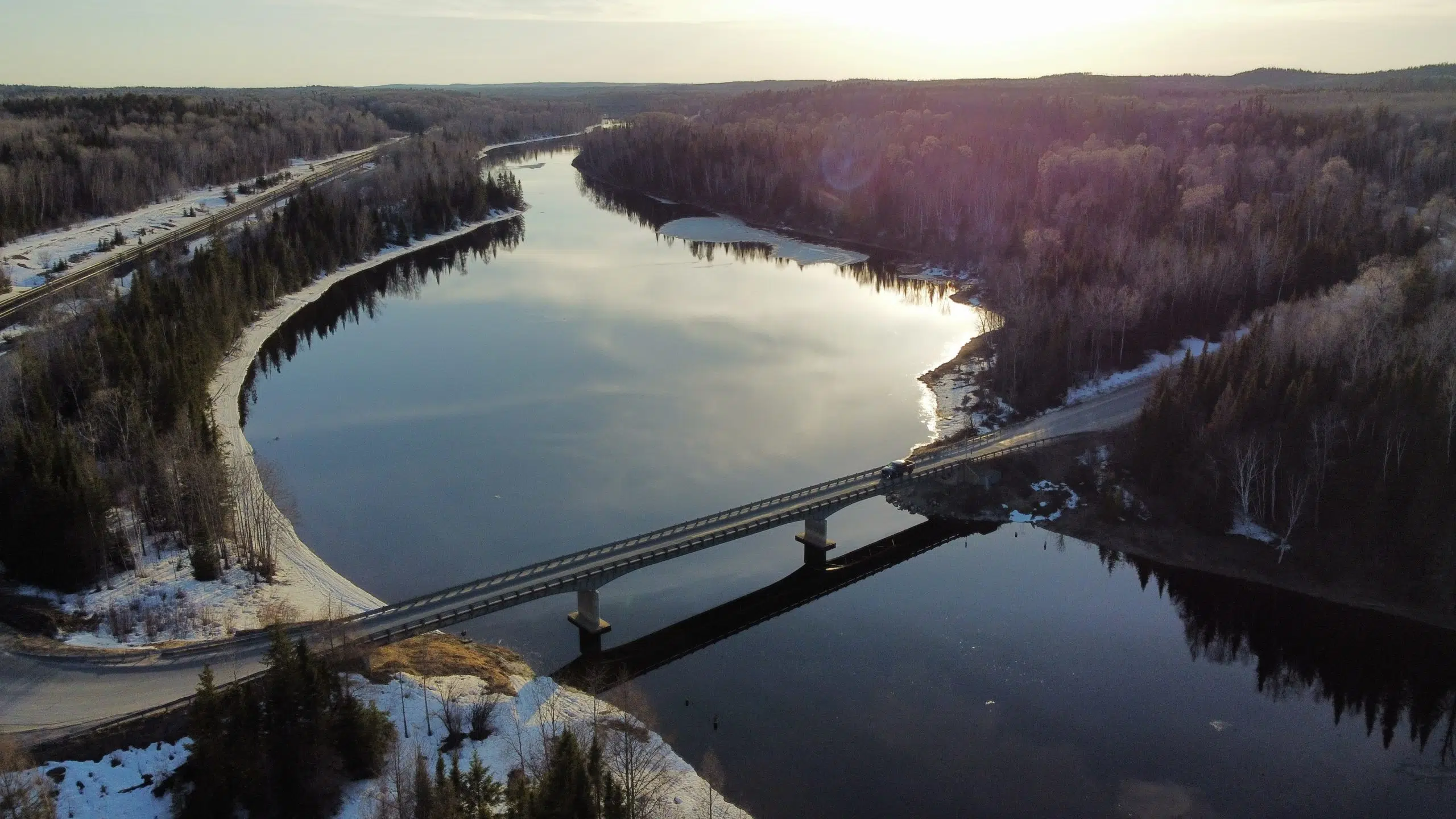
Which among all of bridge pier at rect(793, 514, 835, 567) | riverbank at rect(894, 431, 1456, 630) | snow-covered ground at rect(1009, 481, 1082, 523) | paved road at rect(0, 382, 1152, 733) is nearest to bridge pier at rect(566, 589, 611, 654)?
paved road at rect(0, 382, 1152, 733)

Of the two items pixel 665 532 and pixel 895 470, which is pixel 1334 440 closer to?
pixel 895 470

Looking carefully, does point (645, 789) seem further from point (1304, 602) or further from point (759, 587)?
point (1304, 602)

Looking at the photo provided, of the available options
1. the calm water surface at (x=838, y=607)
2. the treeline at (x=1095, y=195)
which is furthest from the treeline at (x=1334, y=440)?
A: the treeline at (x=1095, y=195)

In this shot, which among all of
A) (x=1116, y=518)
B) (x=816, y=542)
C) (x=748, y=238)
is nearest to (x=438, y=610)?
(x=816, y=542)

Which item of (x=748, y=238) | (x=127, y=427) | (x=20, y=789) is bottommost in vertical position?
(x=20, y=789)

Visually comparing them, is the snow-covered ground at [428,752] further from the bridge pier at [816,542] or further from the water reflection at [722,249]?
the water reflection at [722,249]

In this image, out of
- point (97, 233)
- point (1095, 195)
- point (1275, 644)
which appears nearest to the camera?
point (1275, 644)

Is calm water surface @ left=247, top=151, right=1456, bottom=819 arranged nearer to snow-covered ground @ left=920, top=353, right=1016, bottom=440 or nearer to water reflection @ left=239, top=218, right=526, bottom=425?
snow-covered ground @ left=920, top=353, right=1016, bottom=440
